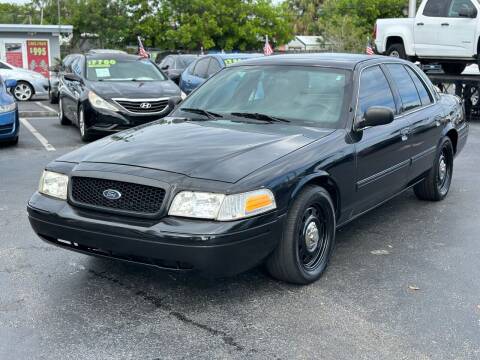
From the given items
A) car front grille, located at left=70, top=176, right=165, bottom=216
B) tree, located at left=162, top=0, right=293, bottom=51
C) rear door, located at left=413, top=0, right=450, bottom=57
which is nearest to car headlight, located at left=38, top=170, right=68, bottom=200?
car front grille, located at left=70, top=176, right=165, bottom=216

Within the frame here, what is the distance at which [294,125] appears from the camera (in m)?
4.96

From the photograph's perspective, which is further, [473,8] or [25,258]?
[473,8]

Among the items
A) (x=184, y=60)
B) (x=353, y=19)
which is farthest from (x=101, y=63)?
(x=353, y=19)

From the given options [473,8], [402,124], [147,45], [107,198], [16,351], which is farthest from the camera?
[147,45]

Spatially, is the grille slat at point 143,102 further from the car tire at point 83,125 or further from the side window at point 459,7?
the side window at point 459,7

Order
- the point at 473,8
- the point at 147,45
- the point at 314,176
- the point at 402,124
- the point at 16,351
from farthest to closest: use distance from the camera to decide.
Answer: the point at 147,45 < the point at 473,8 < the point at 402,124 < the point at 314,176 < the point at 16,351

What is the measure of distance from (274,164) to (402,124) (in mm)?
2038

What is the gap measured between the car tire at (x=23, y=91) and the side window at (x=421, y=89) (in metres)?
15.7

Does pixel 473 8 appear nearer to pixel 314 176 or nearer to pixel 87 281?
pixel 314 176

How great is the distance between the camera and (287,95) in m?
5.26

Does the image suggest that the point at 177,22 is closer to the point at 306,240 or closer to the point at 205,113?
the point at 205,113

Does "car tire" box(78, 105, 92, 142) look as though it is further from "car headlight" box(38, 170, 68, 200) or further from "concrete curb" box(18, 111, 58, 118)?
"car headlight" box(38, 170, 68, 200)

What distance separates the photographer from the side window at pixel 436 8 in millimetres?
14031

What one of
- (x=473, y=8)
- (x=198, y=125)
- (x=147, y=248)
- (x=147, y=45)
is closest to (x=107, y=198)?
(x=147, y=248)
